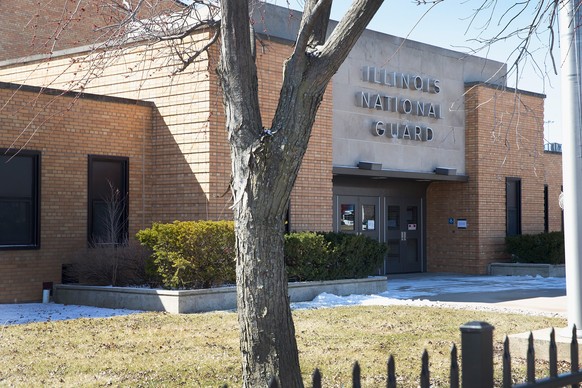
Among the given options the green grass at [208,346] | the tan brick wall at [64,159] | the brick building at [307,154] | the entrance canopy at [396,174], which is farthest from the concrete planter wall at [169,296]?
the entrance canopy at [396,174]

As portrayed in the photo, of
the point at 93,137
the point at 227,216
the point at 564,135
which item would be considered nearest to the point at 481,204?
the point at 227,216

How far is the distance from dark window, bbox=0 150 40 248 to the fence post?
45.9ft

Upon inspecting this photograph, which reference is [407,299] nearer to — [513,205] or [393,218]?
Answer: [393,218]

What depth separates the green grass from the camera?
28.0ft

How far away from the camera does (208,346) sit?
10.4 meters

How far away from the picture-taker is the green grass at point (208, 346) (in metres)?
8.54

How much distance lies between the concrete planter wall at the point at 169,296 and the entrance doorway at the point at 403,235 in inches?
312

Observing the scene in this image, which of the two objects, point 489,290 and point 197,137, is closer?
point 197,137

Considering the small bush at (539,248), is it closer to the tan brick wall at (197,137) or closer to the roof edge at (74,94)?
the tan brick wall at (197,137)

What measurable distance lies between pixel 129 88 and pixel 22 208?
435 cm

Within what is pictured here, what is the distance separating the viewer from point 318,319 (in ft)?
43.1

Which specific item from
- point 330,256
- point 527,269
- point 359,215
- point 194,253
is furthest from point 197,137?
point 527,269

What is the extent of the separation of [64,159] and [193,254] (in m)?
4.23

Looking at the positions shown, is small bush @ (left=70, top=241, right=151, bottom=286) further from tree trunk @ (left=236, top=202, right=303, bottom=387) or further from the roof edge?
tree trunk @ (left=236, top=202, right=303, bottom=387)
